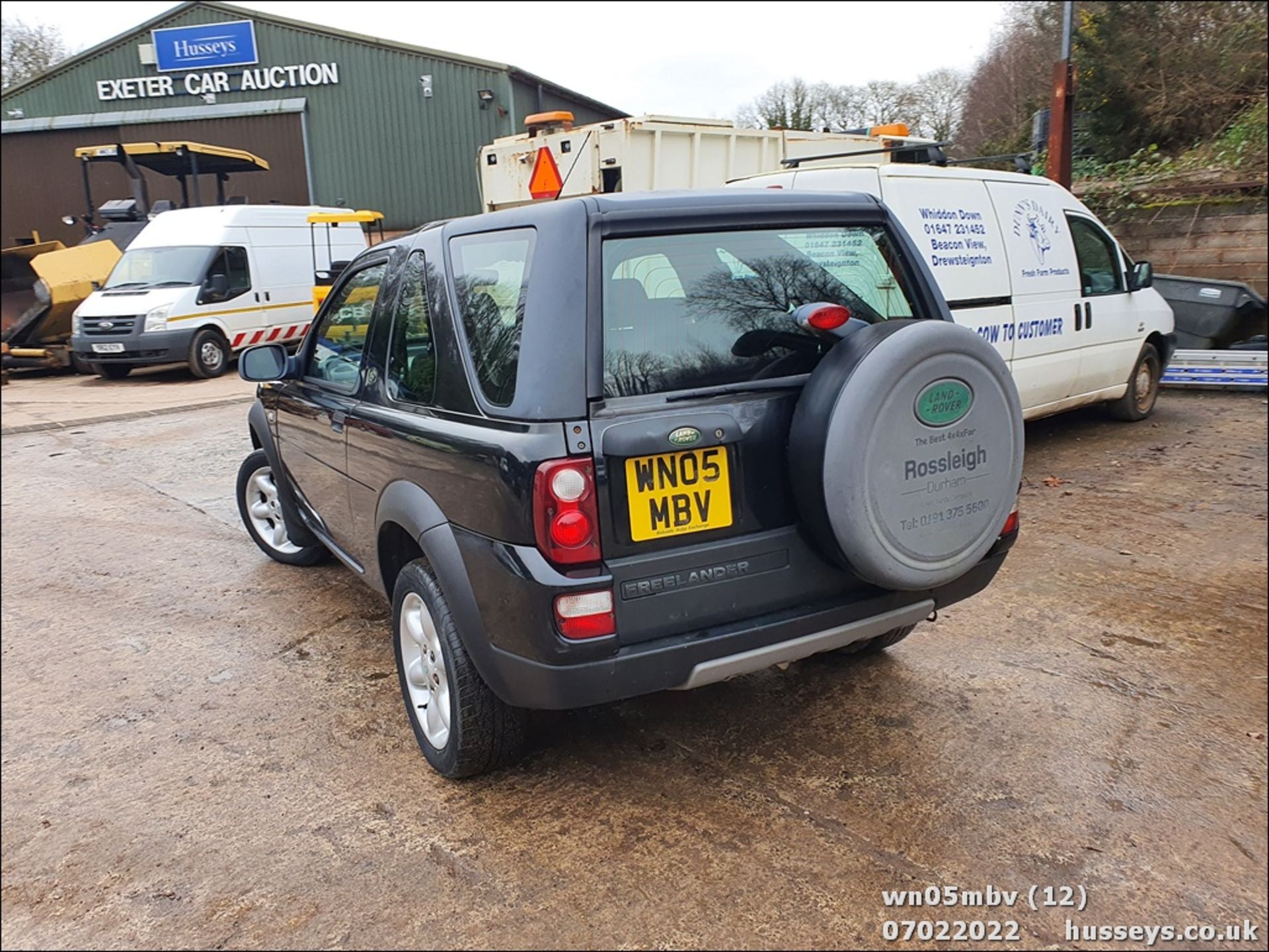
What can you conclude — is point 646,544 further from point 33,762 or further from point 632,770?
point 33,762

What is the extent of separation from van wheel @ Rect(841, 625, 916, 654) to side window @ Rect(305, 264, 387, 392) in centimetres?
225

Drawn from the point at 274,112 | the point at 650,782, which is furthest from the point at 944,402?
the point at 274,112

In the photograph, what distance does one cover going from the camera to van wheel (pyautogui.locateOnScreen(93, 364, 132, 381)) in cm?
1331

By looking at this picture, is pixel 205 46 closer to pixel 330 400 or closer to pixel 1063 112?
pixel 1063 112

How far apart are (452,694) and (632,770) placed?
653mm

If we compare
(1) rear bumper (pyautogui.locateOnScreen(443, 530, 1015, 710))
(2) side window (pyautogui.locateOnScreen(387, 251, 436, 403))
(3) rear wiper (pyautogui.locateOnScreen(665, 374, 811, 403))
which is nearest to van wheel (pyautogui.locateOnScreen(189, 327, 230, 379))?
(2) side window (pyautogui.locateOnScreen(387, 251, 436, 403))

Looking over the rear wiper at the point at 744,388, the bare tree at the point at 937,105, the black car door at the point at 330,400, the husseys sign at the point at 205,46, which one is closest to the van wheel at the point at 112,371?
the black car door at the point at 330,400

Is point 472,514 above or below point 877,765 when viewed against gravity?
above

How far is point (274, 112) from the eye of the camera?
24.0 metres

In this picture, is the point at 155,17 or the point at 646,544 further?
the point at 155,17

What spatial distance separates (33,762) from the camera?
3.24 meters

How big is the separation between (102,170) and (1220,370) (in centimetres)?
2592

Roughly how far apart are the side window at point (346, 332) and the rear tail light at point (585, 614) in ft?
5.52

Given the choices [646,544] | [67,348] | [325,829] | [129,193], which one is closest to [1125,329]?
[646,544]
